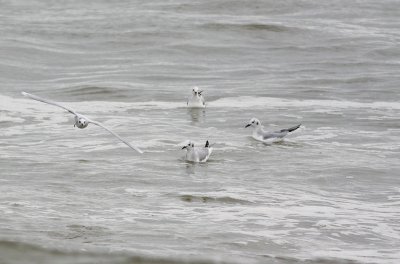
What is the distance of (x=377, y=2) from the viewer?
30047 mm

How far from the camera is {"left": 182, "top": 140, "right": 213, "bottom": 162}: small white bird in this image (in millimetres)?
12952

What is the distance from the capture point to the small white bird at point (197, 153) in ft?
42.5

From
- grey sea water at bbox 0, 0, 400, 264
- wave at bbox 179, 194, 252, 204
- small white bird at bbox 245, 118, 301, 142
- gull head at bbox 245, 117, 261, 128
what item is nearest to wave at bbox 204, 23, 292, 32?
grey sea water at bbox 0, 0, 400, 264

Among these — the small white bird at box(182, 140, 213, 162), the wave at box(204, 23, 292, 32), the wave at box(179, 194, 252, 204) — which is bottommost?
the wave at box(179, 194, 252, 204)

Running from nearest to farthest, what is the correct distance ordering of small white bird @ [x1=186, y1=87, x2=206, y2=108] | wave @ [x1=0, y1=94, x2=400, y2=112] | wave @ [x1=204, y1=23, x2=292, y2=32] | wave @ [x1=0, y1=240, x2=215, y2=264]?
wave @ [x1=0, y1=240, x2=215, y2=264] < small white bird @ [x1=186, y1=87, x2=206, y2=108] < wave @ [x1=0, y1=94, x2=400, y2=112] < wave @ [x1=204, y1=23, x2=292, y2=32]

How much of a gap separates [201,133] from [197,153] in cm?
240

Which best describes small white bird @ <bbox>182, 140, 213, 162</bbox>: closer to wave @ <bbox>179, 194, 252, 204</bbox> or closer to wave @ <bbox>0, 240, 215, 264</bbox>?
wave @ <bbox>179, 194, 252, 204</bbox>

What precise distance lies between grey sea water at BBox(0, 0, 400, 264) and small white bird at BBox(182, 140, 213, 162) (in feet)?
0.43

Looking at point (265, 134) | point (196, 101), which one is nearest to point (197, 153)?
point (265, 134)

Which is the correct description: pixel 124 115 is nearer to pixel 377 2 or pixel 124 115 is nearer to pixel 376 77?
pixel 376 77

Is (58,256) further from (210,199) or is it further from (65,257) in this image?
(210,199)

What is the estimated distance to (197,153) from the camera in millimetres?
12984

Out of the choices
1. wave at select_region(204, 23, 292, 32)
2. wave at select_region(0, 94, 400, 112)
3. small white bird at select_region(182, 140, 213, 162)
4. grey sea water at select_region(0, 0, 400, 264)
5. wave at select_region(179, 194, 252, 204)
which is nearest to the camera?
grey sea water at select_region(0, 0, 400, 264)

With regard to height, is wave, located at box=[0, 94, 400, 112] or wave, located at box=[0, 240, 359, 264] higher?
wave, located at box=[0, 240, 359, 264]
